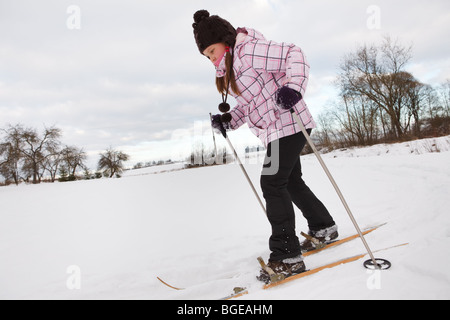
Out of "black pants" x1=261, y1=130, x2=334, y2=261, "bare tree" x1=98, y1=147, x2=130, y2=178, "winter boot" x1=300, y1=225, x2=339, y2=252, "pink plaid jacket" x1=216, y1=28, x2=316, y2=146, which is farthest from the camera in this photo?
"bare tree" x1=98, y1=147, x2=130, y2=178

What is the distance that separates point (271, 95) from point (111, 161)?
1126 inches

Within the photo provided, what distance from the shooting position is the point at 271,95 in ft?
5.63

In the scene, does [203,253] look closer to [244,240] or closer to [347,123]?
[244,240]

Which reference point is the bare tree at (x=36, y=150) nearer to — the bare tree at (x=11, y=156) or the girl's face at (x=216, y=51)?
the bare tree at (x=11, y=156)

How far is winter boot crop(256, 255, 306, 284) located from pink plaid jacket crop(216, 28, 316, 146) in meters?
0.86

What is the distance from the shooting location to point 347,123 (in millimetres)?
22031

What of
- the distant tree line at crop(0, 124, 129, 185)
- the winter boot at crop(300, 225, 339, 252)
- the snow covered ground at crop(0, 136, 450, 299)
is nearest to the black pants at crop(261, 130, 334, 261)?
the snow covered ground at crop(0, 136, 450, 299)

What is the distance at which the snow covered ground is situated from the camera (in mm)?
1225

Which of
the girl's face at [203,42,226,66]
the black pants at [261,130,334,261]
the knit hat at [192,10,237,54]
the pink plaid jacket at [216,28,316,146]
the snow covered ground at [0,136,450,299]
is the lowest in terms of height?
the snow covered ground at [0,136,450,299]

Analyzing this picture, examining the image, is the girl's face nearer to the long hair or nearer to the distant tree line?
the long hair

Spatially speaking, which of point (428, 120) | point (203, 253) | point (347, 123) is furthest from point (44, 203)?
point (428, 120)
